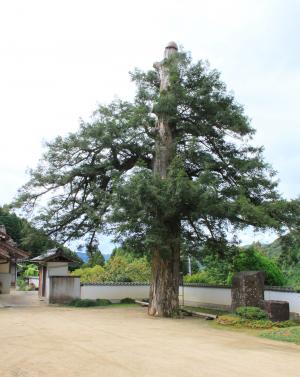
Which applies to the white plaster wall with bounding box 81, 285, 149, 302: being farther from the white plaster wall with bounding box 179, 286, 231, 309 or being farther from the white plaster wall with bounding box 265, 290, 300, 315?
the white plaster wall with bounding box 265, 290, 300, 315

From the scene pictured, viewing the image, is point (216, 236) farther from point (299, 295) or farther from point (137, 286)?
point (137, 286)

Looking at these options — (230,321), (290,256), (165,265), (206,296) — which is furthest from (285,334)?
(206,296)

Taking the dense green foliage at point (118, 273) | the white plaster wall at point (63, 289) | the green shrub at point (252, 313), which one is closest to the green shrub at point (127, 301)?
the white plaster wall at point (63, 289)

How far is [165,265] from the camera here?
18.3m

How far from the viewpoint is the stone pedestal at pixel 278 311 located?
15.1 m

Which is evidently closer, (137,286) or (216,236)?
(216,236)

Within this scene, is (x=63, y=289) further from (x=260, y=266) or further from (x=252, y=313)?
(x=252, y=313)

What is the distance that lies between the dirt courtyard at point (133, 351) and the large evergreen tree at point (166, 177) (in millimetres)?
3612

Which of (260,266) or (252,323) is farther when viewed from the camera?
(260,266)

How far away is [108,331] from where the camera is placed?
42.0 feet

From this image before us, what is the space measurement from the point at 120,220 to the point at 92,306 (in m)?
8.08

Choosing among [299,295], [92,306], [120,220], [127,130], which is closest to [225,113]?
[127,130]

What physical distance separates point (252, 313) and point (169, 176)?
222 inches

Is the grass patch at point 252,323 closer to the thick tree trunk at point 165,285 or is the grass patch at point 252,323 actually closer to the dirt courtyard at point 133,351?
the dirt courtyard at point 133,351
